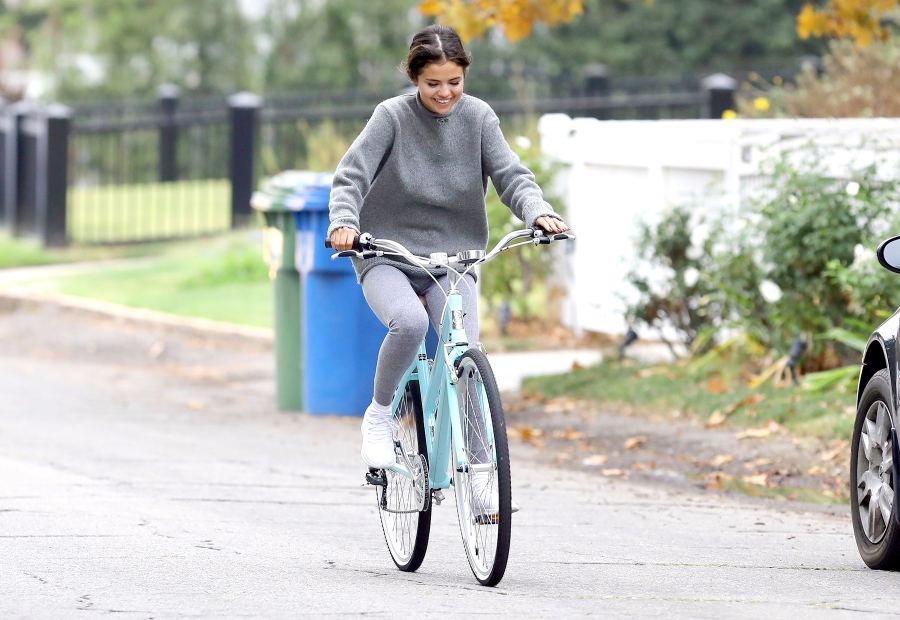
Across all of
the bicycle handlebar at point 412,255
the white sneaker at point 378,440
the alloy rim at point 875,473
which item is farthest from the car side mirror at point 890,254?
the white sneaker at point 378,440

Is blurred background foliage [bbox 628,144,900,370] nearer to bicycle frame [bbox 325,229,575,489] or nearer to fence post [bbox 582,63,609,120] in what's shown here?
bicycle frame [bbox 325,229,575,489]

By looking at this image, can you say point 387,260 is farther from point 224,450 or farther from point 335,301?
point 335,301

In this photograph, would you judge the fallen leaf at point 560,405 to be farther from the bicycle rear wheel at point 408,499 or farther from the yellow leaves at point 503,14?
the bicycle rear wheel at point 408,499

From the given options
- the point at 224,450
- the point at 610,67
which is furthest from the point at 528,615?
the point at 610,67

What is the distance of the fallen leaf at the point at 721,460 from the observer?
8.66m

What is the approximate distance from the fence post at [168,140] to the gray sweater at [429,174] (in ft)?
47.3

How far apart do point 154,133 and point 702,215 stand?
1932 cm

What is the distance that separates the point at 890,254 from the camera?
18.0ft

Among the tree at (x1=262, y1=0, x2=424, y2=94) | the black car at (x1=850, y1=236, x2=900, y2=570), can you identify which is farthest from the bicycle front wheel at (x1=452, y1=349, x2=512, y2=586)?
the tree at (x1=262, y1=0, x2=424, y2=94)

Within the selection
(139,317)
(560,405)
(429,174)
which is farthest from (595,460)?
(139,317)

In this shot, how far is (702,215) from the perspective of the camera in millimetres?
10352

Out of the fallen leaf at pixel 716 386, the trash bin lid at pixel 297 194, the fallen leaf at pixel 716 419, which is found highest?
the trash bin lid at pixel 297 194

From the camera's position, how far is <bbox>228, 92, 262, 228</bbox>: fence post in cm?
1969

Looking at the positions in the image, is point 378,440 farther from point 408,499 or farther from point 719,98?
point 719,98
